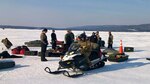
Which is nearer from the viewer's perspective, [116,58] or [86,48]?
[86,48]

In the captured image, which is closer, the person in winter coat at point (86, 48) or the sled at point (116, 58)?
the person in winter coat at point (86, 48)

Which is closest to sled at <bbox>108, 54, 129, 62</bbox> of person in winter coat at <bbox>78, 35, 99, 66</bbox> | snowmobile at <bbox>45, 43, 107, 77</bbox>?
snowmobile at <bbox>45, 43, 107, 77</bbox>

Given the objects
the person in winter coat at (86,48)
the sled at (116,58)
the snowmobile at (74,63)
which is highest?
the person in winter coat at (86,48)

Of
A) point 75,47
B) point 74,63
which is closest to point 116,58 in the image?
point 75,47

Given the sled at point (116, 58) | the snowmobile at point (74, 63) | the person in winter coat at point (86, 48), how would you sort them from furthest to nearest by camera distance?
1. the sled at point (116, 58)
2. the person in winter coat at point (86, 48)
3. the snowmobile at point (74, 63)

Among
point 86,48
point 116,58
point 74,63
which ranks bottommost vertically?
point 116,58

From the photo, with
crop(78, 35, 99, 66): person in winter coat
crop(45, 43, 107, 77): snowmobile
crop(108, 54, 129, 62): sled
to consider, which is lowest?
crop(108, 54, 129, 62): sled

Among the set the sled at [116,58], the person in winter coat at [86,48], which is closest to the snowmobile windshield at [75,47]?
the person in winter coat at [86,48]

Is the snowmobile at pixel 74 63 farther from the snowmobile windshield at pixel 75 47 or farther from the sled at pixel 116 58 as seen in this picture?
the sled at pixel 116 58

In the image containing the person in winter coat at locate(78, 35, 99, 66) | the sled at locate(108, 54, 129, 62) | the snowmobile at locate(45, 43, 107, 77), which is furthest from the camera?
the sled at locate(108, 54, 129, 62)

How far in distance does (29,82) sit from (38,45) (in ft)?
54.3

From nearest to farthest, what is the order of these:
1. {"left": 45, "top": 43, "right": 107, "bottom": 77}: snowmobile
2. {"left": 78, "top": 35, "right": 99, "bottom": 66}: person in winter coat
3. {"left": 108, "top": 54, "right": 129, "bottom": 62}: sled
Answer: {"left": 45, "top": 43, "right": 107, "bottom": 77}: snowmobile < {"left": 78, "top": 35, "right": 99, "bottom": 66}: person in winter coat < {"left": 108, "top": 54, "right": 129, "bottom": 62}: sled

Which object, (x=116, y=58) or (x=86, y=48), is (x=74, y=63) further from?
(x=116, y=58)

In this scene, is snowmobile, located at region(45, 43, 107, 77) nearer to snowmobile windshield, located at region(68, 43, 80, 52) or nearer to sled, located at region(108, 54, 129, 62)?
snowmobile windshield, located at region(68, 43, 80, 52)
